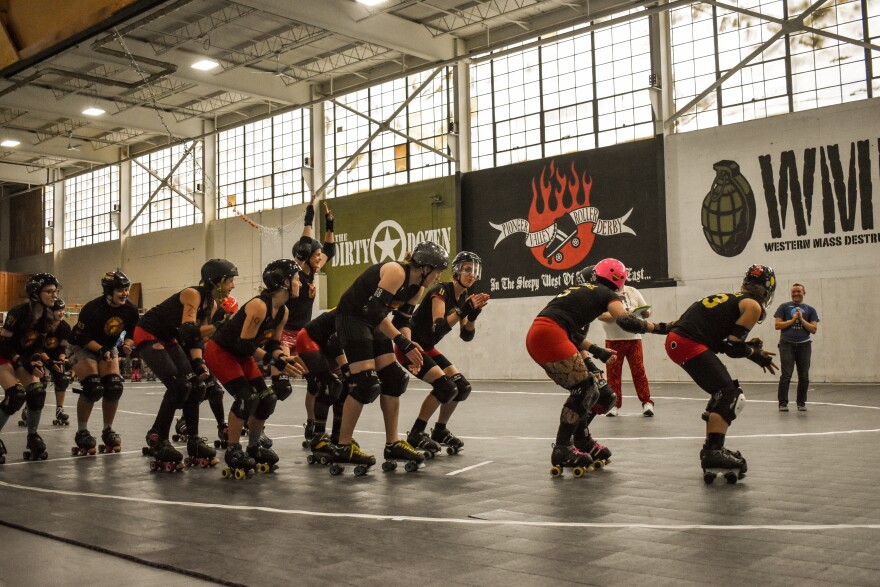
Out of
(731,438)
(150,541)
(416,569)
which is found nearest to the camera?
(416,569)

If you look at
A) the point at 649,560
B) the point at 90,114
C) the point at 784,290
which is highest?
the point at 90,114

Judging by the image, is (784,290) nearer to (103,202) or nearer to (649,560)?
(649,560)

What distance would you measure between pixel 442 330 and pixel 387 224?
1782 centimetres

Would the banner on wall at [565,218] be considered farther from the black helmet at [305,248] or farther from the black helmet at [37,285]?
the black helmet at [37,285]

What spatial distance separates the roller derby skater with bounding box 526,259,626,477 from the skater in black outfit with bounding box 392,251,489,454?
780mm

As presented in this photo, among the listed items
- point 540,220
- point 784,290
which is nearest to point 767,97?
point 784,290

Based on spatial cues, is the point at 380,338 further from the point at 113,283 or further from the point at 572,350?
the point at 113,283

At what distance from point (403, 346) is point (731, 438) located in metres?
3.74

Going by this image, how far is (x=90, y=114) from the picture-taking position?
90.2 ft

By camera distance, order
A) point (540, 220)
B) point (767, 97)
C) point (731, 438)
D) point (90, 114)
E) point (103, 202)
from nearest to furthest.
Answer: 1. point (731, 438)
2. point (767, 97)
3. point (540, 220)
4. point (90, 114)
5. point (103, 202)

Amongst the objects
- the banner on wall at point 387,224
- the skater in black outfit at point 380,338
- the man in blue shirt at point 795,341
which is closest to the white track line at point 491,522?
the skater in black outfit at point 380,338

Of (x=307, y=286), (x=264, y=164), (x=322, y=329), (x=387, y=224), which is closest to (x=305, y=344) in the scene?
(x=322, y=329)

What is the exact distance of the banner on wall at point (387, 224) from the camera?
2352cm

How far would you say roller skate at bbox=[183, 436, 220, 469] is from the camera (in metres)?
7.28
